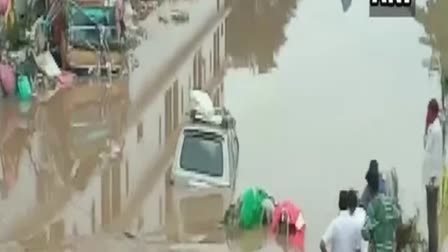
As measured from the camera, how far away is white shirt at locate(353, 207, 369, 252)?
79 centimetres

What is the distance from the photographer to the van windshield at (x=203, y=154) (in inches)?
50.1

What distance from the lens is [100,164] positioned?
4.38 feet

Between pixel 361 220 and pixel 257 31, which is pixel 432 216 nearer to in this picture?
pixel 361 220

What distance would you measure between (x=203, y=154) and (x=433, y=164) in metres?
0.27

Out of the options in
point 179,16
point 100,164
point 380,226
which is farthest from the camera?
point 179,16

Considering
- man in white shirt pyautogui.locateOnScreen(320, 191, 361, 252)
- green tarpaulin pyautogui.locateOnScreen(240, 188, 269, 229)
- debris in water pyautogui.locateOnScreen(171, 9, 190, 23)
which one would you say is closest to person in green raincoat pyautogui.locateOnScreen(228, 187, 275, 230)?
green tarpaulin pyautogui.locateOnScreen(240, 188, 269, 229)

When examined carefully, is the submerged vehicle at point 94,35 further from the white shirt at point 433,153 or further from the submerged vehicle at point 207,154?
the white shirt at point 433,153

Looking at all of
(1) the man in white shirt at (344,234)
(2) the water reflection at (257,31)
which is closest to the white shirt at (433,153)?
(1) the man in white shirt at (344,234)

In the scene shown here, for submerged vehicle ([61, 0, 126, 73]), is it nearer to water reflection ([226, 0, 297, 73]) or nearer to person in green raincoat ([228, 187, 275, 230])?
water reflection ([226, 0, 297, 73])

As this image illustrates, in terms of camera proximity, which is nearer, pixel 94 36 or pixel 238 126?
pixel 238 126

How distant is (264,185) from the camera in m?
1.23

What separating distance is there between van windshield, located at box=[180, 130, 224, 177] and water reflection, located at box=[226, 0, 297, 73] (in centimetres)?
41

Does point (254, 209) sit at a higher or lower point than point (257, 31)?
lower

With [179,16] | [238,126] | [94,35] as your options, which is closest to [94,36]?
[94,35]
